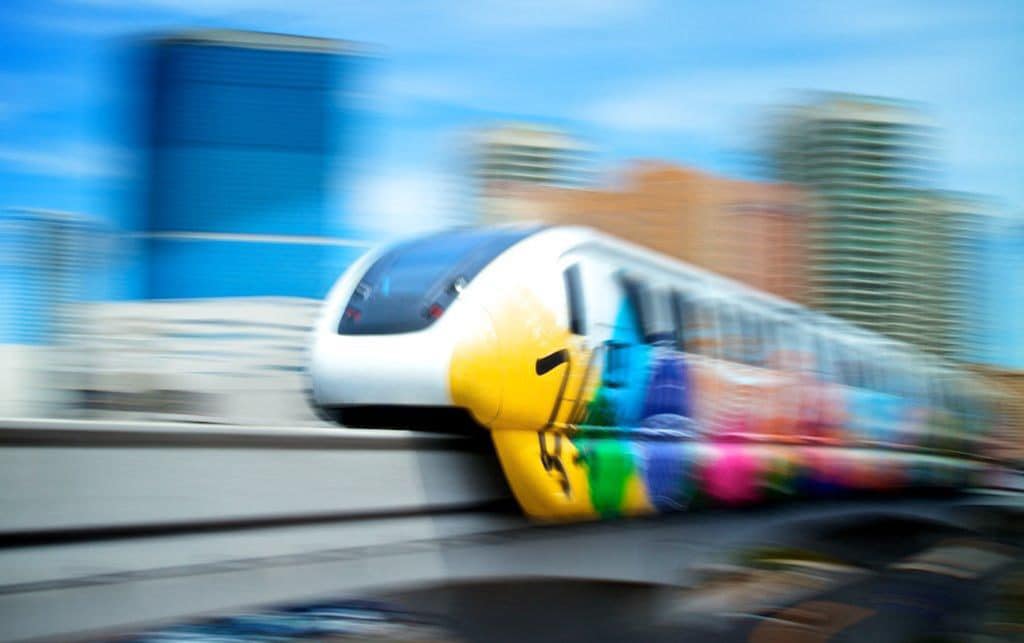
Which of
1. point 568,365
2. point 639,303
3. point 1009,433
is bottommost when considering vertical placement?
point 1009,433

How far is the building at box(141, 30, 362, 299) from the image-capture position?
106 feet

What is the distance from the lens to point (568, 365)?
7.04m

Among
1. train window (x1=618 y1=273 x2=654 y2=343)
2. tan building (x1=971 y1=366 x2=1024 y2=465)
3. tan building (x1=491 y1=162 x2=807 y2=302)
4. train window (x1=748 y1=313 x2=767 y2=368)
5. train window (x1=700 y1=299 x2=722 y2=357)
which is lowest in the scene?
tan building (x1=971 y1=366 x2=1024 y2=465)

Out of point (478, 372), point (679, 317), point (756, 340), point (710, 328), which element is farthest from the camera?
point (756, 340)

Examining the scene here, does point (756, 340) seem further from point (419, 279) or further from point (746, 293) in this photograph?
point (419, 279)

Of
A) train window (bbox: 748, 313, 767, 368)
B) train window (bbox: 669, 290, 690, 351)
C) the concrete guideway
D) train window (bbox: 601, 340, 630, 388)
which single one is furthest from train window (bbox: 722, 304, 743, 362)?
the concrete guideway

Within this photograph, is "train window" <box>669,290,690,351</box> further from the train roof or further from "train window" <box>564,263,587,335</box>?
"train window" <box>564,263,587,335</box>

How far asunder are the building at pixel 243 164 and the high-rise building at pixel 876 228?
19.3m

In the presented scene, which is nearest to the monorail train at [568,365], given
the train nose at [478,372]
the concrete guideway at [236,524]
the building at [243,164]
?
the train nose at [478,372]

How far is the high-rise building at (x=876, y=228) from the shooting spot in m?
44.2

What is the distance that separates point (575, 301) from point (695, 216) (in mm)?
30066

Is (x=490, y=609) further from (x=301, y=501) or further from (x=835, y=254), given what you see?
(x=835, y=254)

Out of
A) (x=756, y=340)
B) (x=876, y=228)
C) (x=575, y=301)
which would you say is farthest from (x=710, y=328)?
(x=876, y=228)

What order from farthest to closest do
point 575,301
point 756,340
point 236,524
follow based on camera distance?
point 756,340 < point 575,301 < point 236,524
